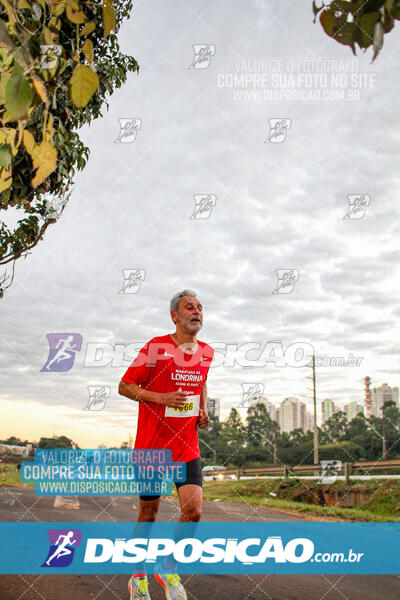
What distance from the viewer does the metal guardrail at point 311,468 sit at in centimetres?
1130

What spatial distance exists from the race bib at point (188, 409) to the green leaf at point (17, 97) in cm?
314

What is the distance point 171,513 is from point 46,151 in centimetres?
960

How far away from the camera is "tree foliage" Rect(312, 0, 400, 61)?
1252 millimetres

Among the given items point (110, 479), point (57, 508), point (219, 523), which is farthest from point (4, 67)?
point (110, 479)

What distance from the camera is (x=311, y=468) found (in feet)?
46.1

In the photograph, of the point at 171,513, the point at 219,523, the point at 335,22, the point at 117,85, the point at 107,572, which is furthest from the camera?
the point at 171,513

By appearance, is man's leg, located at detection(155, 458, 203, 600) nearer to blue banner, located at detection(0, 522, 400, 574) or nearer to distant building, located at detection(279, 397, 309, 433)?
blue banner, located at detection(0, 522, 400, 574)

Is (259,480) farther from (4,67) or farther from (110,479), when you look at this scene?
(4,67)

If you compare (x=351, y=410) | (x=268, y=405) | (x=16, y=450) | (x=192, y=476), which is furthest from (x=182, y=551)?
(x=351, y=410)

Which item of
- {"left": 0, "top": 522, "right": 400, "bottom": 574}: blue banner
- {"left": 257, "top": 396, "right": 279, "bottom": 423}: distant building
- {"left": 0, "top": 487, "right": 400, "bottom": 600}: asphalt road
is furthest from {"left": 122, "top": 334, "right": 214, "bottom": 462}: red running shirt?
{"left": 257, "top": 396, "right": 279, "bottom": 423}: distant building

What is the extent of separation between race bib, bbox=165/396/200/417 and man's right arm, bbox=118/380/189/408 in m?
0.13

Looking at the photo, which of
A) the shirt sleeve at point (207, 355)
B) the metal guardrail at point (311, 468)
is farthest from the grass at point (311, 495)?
the shirt sleeve at point (207, 355)

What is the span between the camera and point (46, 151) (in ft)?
3.77

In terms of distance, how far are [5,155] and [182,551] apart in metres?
3.59
